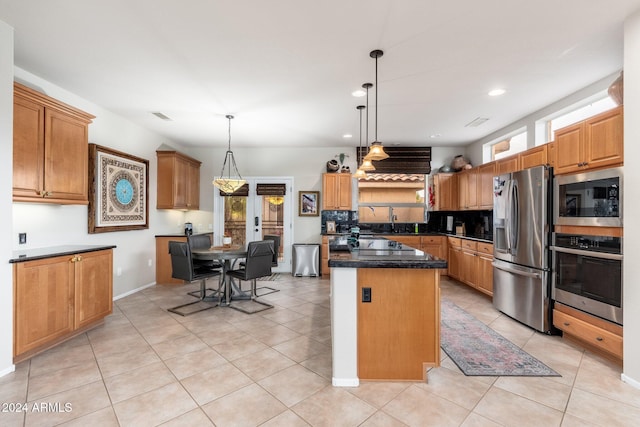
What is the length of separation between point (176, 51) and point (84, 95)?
1.90m

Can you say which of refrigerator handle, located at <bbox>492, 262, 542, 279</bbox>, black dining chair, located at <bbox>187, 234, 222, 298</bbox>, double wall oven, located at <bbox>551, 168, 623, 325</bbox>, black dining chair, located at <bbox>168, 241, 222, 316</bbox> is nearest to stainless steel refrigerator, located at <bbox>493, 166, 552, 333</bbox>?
refrigerator handle, located at <bbox>492, 262, 542, 279</bbox>

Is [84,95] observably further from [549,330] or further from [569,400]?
[549,330]

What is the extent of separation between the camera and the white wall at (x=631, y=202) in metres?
2.13

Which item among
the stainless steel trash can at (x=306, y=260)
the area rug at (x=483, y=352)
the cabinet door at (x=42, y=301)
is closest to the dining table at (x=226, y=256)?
the cabinet door at (x=42, y=301)

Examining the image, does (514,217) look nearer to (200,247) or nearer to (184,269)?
(184,269)

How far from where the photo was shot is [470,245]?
480cm

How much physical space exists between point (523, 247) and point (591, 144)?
1.24m

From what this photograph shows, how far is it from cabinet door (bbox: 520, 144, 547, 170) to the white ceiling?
69cm

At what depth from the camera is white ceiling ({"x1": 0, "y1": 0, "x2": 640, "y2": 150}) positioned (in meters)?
2.11

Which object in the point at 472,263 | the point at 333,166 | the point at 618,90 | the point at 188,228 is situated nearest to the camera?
the point at 618,90

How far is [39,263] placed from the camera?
2.56m

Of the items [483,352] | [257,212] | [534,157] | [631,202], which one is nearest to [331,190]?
[257,212]

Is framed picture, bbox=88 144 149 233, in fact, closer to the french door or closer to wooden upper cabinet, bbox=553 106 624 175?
the french door

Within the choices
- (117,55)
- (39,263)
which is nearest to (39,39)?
(117,55)
